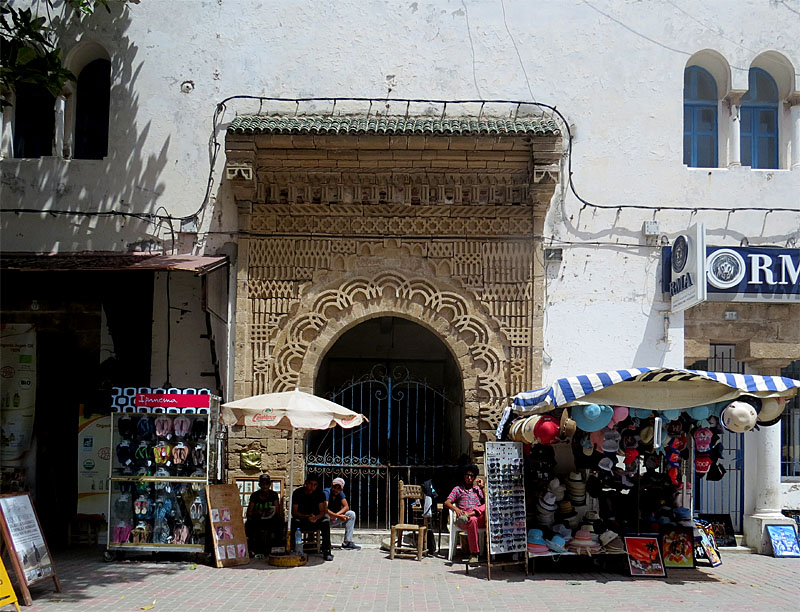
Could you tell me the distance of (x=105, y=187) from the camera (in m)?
11.7

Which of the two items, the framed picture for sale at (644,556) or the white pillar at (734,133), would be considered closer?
the framed picture for sale at (644,556)

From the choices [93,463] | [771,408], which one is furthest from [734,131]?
[93,463]

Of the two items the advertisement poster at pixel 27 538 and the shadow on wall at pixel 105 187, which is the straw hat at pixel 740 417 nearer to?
the advertisement poster at pixel 27 538

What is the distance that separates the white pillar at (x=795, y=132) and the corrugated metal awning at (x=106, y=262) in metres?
7.76

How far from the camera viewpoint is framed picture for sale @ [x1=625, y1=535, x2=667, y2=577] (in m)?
9.38

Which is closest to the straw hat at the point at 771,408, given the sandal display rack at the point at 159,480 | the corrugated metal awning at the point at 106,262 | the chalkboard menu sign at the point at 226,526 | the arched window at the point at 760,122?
the arched window at the point at 760,122

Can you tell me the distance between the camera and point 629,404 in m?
9.16

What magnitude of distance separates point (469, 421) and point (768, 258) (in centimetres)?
444

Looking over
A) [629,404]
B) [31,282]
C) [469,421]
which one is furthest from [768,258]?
[31,282]

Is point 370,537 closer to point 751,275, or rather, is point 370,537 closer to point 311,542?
point 311,542

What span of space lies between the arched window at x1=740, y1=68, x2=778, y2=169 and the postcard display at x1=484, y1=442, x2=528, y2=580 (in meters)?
5.66

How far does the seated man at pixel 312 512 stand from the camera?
10.5 metres

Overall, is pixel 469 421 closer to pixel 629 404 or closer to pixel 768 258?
pixel 629 404

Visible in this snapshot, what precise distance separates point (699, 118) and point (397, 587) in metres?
7.65
